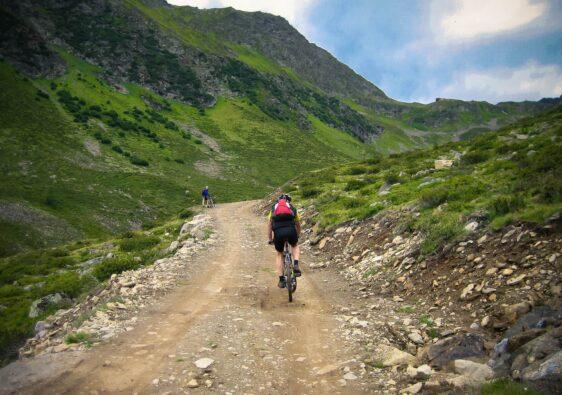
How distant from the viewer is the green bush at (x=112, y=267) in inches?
655

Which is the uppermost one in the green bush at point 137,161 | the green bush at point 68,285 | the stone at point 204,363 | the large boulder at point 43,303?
the green bush at point 137,161

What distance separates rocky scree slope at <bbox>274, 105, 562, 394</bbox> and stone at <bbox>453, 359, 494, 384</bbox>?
0.05ft

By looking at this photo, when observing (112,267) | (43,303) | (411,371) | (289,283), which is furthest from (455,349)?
(43,303)

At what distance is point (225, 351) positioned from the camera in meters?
7.01

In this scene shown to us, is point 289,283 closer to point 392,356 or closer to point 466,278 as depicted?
point 392,356

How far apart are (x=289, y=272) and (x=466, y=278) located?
4429 mm

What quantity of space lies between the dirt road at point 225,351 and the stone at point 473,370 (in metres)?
1.40

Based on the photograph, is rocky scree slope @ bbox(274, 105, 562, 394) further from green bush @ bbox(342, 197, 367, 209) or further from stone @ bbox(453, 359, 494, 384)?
green bush @ bbox(342, 197, 367, 209)

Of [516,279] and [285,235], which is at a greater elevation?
[285,235]

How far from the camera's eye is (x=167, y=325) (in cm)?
840

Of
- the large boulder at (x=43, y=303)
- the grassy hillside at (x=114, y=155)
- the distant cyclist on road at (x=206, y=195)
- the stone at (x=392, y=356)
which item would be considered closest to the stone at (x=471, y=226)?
the stone at (x=392, y=356)

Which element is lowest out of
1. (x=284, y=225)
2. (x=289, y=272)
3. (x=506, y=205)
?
(x=289, y=272)

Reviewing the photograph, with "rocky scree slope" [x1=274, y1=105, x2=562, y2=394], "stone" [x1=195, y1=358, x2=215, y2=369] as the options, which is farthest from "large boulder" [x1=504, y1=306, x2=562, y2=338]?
"stone" [x1=195, y1=358, x2=215, y2=369]

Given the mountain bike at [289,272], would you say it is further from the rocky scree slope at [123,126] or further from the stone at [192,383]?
the rocky scree slope at [123,126]
